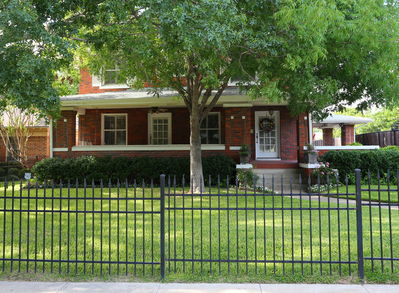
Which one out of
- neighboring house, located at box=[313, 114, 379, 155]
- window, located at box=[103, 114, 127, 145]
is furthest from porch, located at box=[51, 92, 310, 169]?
neighboring house, located at box=[313, 114, 379, 155]

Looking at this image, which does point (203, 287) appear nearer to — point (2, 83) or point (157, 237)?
point (157, 237)

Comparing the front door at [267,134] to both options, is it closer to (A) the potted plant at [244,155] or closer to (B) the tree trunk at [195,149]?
(A) the potted plant at [244,155]

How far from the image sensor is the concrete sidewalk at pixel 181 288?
4.37 m

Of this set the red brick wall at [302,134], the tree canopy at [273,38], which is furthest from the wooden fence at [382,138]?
the tree canopy at [273,38]

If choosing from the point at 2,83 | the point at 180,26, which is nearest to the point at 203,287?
the point at 180,26

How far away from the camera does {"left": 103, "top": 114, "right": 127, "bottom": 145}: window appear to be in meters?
18.2

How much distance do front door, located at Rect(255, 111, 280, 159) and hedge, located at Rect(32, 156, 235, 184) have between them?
300 cm

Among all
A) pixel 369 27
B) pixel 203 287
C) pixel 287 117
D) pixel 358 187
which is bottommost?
pixel 203 287

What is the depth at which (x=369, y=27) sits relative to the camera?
27.3 ft

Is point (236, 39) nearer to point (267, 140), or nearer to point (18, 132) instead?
point (267, 140)

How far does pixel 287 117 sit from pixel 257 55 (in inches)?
324

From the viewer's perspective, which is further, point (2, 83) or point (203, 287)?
point (2, 83)

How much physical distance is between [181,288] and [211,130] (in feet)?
43.5

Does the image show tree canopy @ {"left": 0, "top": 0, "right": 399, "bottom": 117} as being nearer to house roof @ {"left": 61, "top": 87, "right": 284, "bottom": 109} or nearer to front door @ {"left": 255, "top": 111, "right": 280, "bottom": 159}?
house roof @ {"left": 61, "top": 87, "right": 284, "bottom": 109}
